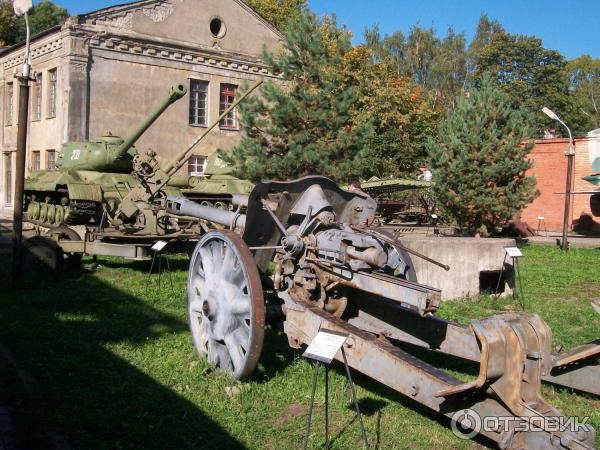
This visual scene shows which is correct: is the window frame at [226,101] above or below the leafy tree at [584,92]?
below

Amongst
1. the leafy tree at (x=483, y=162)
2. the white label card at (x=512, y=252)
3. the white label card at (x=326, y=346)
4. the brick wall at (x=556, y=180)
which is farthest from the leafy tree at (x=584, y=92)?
the white label card at (x=326, y=346)

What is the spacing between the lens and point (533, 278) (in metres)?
10.9

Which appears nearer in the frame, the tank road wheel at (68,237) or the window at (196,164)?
the tank road wheel at (68,237)

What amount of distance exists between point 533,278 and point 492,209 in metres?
3.74

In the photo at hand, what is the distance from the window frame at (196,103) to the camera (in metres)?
24.8

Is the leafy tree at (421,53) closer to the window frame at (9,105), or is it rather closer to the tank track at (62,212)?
the window frame at (9,105)

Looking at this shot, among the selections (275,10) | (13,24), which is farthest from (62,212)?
(13,24)

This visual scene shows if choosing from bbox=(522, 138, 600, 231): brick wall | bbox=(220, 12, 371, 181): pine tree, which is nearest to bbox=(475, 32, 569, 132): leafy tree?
bbox=(522, 138, 600, 231): brick wall

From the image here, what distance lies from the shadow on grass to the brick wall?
1911 cm

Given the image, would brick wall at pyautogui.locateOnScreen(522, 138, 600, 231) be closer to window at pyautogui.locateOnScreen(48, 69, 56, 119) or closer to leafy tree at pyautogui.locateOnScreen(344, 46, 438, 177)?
leafy tree at pyautogui.locateOnScreen(344, 46, 438, 177)

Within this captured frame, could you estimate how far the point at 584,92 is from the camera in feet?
171

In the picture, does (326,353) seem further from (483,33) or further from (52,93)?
(483,33)

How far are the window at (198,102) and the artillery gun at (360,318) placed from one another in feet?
63.5

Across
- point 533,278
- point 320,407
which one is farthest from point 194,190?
point 320,407
